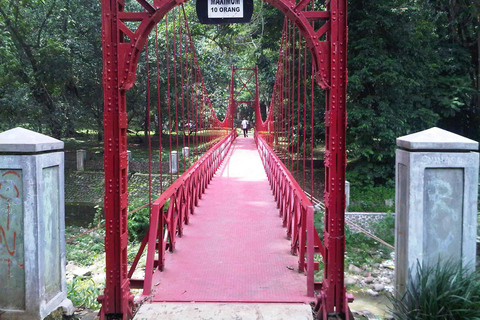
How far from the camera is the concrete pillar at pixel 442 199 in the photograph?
9.75 ft

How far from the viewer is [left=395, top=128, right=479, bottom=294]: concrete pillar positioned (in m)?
2.97

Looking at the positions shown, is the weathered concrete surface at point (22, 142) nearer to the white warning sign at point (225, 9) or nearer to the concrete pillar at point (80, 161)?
the white warning sign at point (225, 9)

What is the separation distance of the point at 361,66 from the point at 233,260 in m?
10.9

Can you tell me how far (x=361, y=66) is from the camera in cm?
1396

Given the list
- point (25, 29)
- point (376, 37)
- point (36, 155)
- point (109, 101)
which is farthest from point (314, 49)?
point (25, 29)

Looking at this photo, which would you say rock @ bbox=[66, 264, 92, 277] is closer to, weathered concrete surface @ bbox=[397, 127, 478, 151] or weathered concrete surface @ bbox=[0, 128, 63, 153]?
weathered concrete surface @ bbox=[0, 128, 63, 153]

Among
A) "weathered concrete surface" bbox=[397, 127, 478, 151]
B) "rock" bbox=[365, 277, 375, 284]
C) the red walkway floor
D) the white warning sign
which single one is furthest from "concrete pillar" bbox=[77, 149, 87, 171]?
"weathered concrete surface" bbox=[397, 127, 478, 151]

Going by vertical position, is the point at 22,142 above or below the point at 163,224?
above

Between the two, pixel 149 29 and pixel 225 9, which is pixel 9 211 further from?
pixel 225 9

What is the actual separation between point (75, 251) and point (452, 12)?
14937 millimetres

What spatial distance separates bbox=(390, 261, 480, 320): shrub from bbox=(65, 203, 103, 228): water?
13.7 meters

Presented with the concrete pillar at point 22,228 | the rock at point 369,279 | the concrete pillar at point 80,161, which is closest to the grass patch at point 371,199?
the rock at point 369,279

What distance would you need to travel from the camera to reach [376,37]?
556 inches

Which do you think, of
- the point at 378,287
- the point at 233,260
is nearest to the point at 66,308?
the point at 233,260
